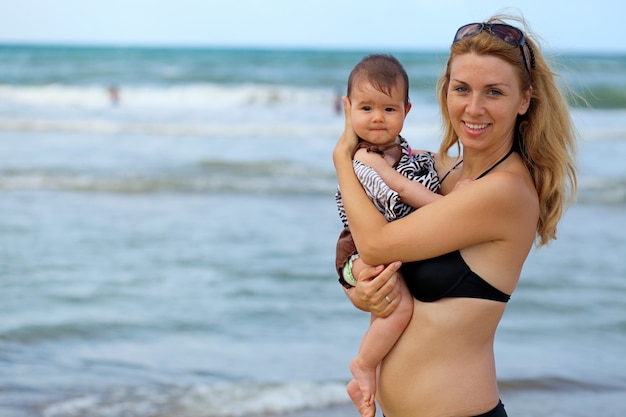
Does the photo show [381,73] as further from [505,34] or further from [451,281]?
[451,281]

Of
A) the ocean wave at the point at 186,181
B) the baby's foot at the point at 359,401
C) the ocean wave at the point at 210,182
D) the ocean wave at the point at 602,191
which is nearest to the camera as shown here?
the baby's foot at the point at 359,401

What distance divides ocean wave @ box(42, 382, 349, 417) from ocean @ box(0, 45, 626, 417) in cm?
1

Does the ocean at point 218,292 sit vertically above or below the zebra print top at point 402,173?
below

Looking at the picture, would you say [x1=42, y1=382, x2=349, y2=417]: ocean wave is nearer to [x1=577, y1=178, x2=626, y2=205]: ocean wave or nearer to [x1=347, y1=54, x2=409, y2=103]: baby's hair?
[x1=347, y1=54, x2=409, y2=103]: baby's hair

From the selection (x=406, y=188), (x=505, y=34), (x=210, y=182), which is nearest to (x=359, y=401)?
(x=406, y=188)

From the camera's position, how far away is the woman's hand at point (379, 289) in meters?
2.54

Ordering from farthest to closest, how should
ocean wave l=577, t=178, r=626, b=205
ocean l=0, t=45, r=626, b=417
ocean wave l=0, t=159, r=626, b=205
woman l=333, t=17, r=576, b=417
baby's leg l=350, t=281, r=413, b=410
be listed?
ocean wave l=0, t=159, r=626, b=205 → ocean wave l=577, t=178, r=626, b=205 → ocean l=0, t=45, r=626, b=417 → baby's leg l=350, t=281, r=413, b=410 → woman l=333, t=17, r=576, b=417

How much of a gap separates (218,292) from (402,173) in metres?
4.80

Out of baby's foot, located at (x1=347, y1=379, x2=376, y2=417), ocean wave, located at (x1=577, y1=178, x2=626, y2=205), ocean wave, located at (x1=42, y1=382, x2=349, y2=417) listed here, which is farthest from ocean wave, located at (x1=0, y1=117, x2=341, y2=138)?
baby's foot, located at (x1=347, y1=379, x2=376, y2=417)

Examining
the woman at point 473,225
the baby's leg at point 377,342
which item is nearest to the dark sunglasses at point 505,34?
the woman at point 473,225

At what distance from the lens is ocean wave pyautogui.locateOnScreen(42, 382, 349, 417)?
16.7 feet

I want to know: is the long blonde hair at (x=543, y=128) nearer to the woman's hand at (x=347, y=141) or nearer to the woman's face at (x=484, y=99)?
the woman's face at (x=484, y=99)

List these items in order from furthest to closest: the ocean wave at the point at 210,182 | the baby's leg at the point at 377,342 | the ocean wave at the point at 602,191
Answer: the ocean wave at the point at 210,182 → the ocean wave at the point at 602,191 → the baby's leg at the point at 377,342

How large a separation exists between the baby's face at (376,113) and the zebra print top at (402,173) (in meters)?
0.09
